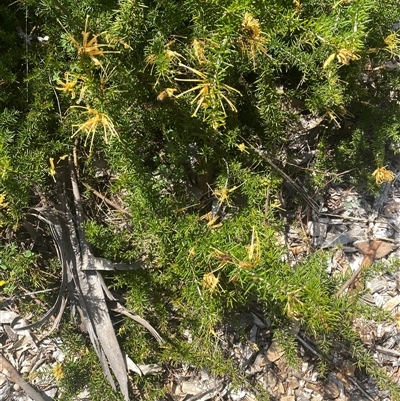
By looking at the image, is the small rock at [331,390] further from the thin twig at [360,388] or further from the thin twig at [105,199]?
the thin twig at [105,199]

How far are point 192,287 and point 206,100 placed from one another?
1.01m

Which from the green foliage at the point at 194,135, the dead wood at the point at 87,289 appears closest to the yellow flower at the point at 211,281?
the green foliage at the point at 194,135

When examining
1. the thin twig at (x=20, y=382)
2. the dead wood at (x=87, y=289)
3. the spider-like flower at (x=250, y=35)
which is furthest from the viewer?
the thin twig at (x=20, y=382)

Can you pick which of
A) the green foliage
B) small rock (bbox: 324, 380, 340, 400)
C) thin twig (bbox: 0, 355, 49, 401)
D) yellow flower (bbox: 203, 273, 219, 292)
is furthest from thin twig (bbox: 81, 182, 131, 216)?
small rock (bbox: 324, 380, 340, 400)

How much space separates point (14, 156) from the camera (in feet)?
7.71

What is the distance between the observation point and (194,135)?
7.89ft

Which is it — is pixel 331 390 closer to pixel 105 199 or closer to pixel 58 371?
pixel 58 371

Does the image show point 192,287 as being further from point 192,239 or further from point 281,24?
point 281,24

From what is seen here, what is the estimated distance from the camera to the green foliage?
1.87 metres

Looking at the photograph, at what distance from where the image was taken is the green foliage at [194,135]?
1.87 metres

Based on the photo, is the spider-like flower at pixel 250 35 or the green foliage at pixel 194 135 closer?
the spider-like flower at pixel 250 35

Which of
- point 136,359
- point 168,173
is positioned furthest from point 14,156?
point 136,359

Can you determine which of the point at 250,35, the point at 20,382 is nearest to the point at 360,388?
the point at 20,382

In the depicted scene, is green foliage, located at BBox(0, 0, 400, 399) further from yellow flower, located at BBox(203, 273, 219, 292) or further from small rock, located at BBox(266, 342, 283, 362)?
small rock, located at BBox(266, 342, 283, 362)
